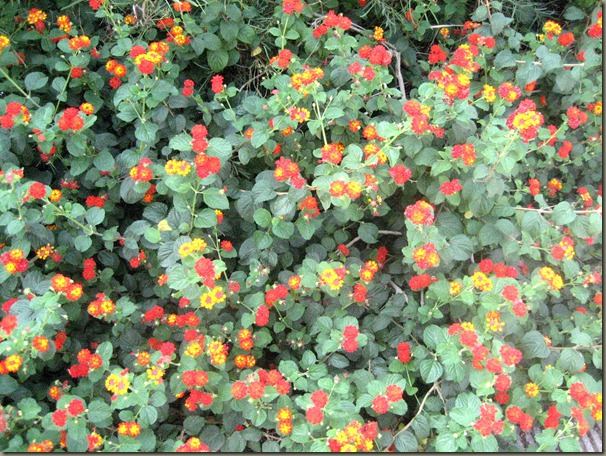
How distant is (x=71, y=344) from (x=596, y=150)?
89.0 inches

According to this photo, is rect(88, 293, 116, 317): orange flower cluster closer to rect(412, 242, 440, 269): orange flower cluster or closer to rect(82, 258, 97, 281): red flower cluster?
rect(82, 258, 97, 281): red flower cluster

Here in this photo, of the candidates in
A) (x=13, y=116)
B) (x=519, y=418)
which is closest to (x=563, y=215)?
(x=519, y=418)

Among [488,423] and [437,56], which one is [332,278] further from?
[437,56]

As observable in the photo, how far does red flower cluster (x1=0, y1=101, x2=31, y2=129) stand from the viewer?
5.62 ft

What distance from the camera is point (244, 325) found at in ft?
5.48

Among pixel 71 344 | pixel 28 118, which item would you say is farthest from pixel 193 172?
pixel 71 344

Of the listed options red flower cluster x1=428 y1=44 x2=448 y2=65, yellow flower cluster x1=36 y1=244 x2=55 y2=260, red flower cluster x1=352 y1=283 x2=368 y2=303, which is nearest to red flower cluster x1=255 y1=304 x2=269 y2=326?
red flower cluster x1=352 y1=283 x2=368 y2=303

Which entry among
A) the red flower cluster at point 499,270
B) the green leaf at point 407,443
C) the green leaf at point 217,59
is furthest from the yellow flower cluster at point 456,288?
the green leaf at point 217,59

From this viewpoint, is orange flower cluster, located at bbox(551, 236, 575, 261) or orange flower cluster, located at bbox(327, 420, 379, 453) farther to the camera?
orange flower cluster, located at bbox(551, 236, 575, 261)

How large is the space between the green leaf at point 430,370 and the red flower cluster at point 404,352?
62 millimetres

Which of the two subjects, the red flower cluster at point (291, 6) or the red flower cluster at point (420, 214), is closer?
the red flower cluster at point (420, 214)

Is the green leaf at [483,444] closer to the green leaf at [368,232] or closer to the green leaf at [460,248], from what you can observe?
the green leaf at [460,248]

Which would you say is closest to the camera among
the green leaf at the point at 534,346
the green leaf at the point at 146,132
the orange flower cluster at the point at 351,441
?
the orange flower cluster at the point at 351,441

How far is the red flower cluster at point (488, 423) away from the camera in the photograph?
54.3 inches
